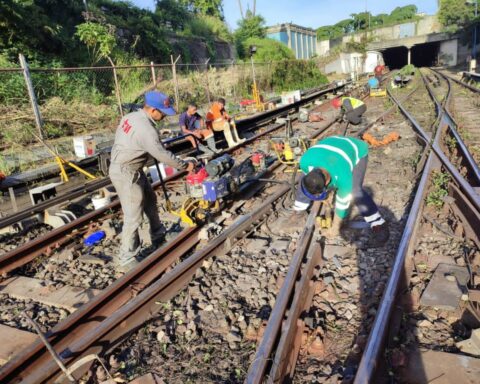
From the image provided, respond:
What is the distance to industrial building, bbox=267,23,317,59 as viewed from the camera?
47250 millimetres

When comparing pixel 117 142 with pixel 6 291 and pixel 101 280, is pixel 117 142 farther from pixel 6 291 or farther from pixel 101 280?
pixel 6 291

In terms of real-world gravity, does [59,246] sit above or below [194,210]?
below

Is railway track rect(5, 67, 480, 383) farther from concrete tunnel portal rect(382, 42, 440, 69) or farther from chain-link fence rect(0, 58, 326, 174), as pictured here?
concrete tunnel portal rect(382, 42, 440, 69)

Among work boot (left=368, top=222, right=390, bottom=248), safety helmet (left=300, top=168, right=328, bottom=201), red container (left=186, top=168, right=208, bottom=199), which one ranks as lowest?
work boot (left=368, top=222, right=390, bottom=248)

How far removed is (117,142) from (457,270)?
407cm

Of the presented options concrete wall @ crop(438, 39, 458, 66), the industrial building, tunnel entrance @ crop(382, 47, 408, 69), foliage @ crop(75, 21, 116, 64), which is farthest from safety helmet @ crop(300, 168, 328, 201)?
tunnel entrance @ crop(382, 47, 408, 69)

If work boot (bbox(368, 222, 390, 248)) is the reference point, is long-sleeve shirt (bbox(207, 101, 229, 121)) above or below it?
A: above

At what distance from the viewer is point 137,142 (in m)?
4.63

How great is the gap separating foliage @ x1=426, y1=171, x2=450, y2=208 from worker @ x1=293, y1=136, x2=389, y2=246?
3.89ft

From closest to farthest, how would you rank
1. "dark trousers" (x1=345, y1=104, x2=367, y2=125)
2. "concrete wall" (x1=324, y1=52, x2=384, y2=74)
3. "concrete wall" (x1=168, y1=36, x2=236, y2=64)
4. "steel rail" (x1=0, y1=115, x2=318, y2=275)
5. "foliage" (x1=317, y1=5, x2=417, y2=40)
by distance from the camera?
"steel rail" (x1=0, y1=115, x2=318, y2=275) < "dark trousers" (x1=345, y1=104, x2=367, y2=125) < "concrete wall" (x1=168, y1=36, x2=236, y2=64) < "concrete wall" (x1=324, y1=52, x2=384, y2=74) < "foliage" (x1=317, y1=5, x2=417, y2=40)

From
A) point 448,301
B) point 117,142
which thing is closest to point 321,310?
point 448,301

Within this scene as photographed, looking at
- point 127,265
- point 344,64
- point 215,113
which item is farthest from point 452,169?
point 344,64

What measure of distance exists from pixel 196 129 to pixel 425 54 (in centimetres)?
7220

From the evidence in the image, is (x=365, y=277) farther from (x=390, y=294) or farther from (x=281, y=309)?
(x=281, y=309)
